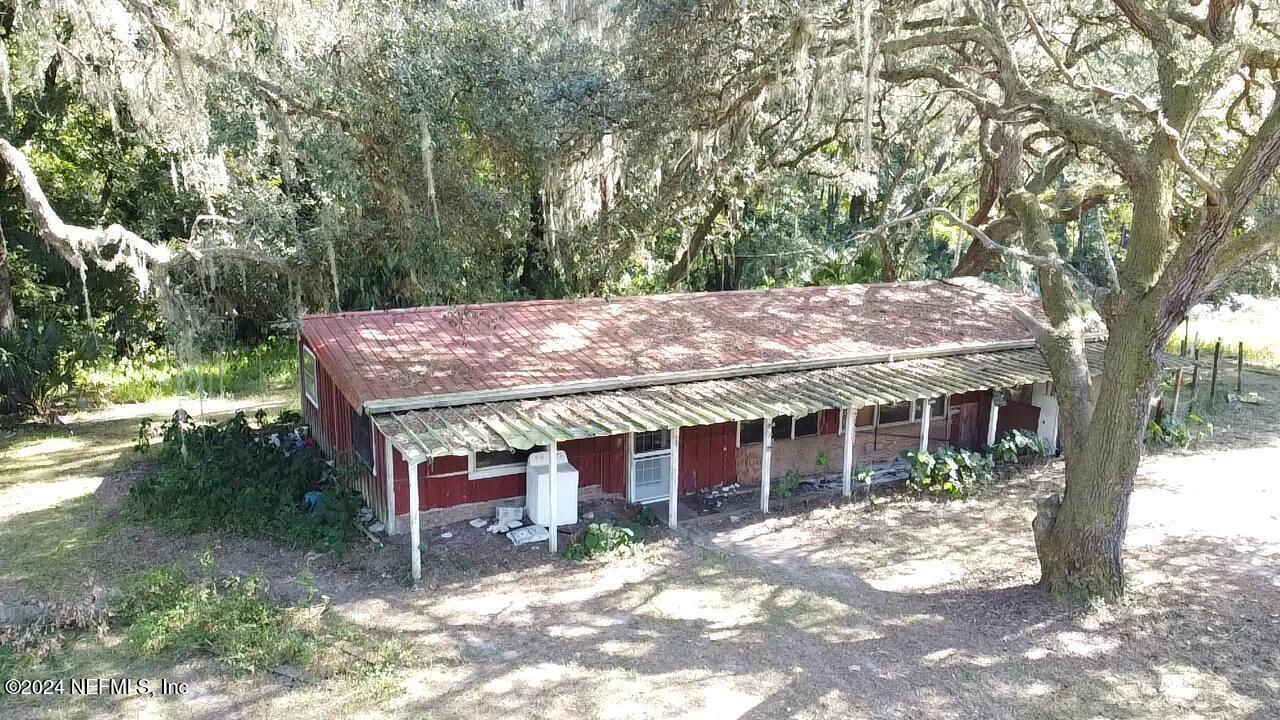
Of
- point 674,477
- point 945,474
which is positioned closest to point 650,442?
point 674,477

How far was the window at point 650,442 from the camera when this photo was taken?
12820 millimetres

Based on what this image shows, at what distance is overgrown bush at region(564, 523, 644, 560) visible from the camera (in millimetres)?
11023

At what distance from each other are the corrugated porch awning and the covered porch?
0.01m

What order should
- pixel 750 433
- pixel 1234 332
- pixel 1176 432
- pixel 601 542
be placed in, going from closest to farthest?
pixel 601 542, pixel 750 433, pixel 1176 432, pixel 1234 332

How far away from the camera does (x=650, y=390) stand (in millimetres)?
12312

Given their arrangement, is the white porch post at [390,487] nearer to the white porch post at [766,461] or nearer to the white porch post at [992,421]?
the white porch post at [766,461]

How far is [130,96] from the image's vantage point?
1155 centimetres

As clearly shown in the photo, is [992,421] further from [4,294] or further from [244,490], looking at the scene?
[4,294]

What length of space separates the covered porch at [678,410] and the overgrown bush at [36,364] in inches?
379

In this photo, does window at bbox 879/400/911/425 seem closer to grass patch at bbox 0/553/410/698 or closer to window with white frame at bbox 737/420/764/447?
window with white frame at bbox 737/420/764/447

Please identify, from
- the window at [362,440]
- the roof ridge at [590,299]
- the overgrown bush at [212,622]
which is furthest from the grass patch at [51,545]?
the roof ridge at [590,299]

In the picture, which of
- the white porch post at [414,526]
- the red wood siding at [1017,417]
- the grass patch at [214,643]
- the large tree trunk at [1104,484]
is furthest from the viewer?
the red wood siding at [1017,417]

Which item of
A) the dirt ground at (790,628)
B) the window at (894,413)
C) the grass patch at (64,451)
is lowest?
the dirt ground at (790,628)

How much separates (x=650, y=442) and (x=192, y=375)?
1181 centimetres
